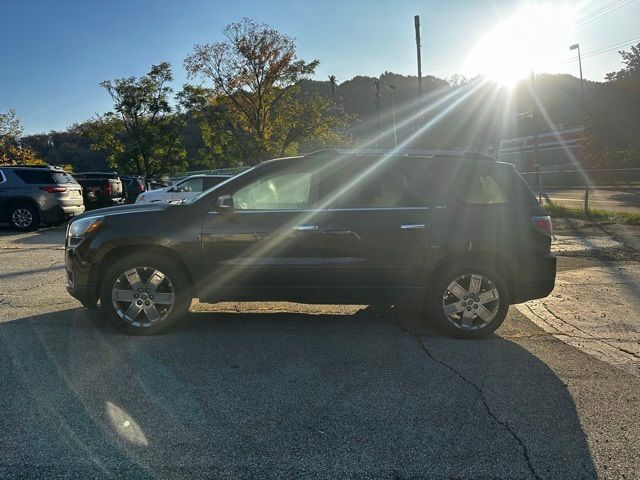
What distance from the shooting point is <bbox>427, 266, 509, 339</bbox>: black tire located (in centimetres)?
489

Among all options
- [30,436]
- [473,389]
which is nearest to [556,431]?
[473,389]

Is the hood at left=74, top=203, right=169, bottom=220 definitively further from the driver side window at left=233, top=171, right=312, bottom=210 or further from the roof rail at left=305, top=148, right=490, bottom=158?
the roof rail at left=305, top=148, right=490, bottom=158

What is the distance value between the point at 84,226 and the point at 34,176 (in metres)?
10.3

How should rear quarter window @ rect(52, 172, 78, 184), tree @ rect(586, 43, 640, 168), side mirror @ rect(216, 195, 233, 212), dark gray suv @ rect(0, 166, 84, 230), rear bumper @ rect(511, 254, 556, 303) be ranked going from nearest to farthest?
side mirror @ rect(216, 195, 233, 212) → rear bumper @ rect(511, 254, 556, 303) → dark gray suv @ rect(0, 166, 84, 230) → rear quarter window @ rect(52, 172, 78, 184) → tree @ rect(586, 43, 640, 168)

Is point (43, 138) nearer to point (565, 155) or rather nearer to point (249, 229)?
point (565, 155)

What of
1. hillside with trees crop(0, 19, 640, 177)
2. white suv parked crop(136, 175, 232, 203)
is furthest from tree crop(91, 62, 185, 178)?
white suv parked crop(136, 175, 232, 203)

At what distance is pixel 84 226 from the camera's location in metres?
4.94

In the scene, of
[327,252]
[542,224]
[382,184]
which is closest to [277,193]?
[327,252]

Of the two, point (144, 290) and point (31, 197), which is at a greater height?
point (31, 197)

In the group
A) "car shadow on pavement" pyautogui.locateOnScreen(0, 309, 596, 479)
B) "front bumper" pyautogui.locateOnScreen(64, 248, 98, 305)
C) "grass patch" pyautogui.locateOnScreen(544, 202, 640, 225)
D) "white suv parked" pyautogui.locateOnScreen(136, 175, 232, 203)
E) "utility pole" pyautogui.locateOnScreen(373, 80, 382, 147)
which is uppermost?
"utility pole" pyautogui.locateOnScreen(373, 80, 382, 147)

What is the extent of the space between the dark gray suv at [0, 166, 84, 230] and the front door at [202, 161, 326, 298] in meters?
10.7

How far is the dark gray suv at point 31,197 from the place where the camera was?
13305 mm

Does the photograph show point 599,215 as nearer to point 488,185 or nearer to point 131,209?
point 488,185

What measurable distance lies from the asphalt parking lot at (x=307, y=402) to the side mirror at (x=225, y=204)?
128 cm
